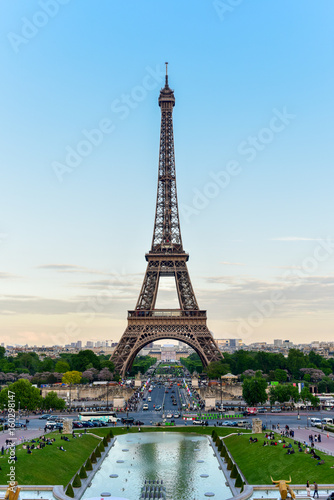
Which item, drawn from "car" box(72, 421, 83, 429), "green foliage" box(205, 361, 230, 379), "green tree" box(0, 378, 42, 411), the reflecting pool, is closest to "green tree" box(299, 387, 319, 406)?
"green foliage" box(205, 361, 230, 379)

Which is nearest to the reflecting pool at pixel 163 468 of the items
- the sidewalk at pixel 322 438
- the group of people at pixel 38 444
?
the group of people at pixel 38 444

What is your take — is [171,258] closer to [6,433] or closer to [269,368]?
[269,368]

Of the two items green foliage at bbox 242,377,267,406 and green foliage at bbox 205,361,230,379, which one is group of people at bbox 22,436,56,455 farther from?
green foliage at bbox 205,361,230,379

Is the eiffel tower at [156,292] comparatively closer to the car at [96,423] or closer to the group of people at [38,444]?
the car at [96,423]

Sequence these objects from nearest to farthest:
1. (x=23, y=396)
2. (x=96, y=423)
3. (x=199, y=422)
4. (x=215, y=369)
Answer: (x=199, y=422) < (x=96, y=423) < (x=23, y=396) < (x=215, y=369)

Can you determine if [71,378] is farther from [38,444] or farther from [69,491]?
[69,491]

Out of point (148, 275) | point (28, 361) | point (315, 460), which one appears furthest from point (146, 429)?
point (28, 361)

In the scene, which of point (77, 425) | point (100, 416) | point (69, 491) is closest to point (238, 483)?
point (69, 491)
